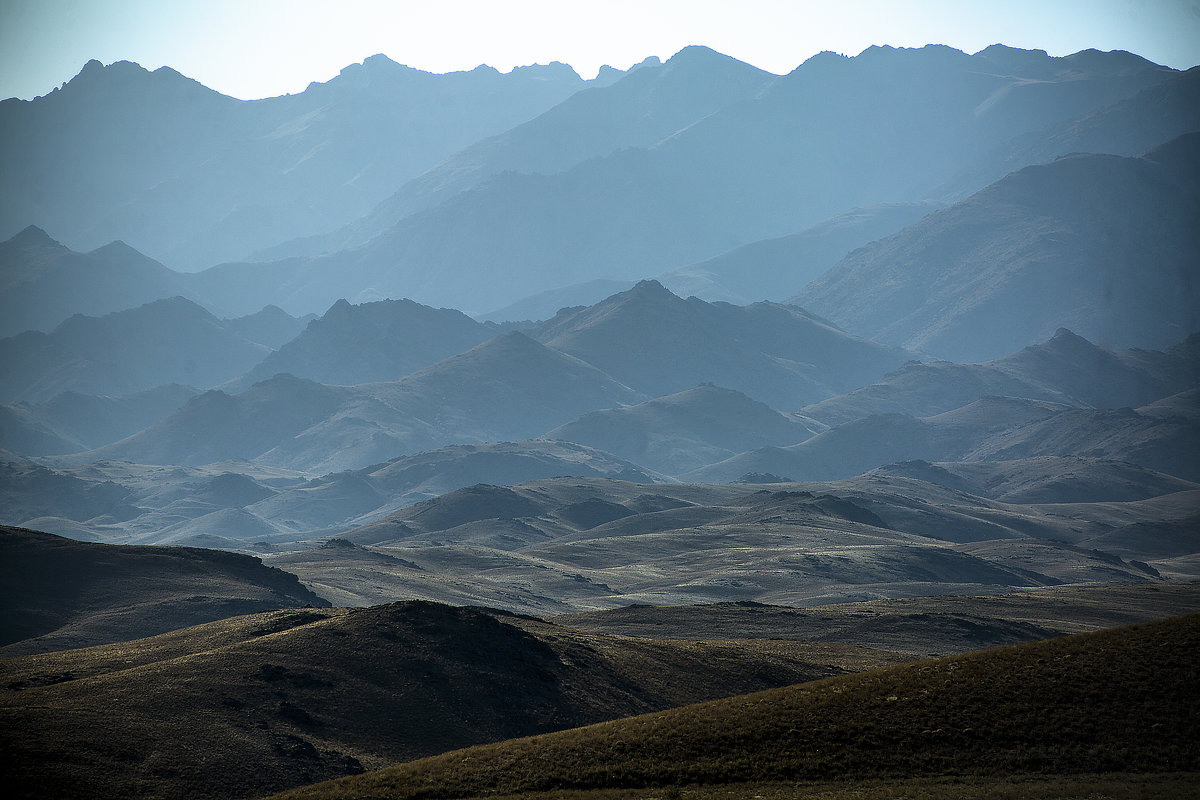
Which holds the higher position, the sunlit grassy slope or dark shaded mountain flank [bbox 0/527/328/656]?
dark shaded mountain flank [bbox 0/527/328/656]

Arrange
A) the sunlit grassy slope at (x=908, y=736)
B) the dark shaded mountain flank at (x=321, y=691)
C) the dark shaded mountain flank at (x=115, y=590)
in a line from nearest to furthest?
the sunlit grassy slope at (x=908, y=736)
the dark shaded mountain flank at (x=321, y=691)
the dark shaded mountain flank at (x=115, y=590)

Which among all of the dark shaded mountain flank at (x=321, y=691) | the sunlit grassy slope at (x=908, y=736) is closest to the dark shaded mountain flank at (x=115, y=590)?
the dark shaded mountain flank at (x=321, y=691)

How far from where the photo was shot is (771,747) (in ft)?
129

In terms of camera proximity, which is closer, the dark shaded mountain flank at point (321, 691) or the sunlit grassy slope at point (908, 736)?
the sunlit grassy slope at point (908, 736)

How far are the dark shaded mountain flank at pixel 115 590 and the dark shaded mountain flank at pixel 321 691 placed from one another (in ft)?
97.2

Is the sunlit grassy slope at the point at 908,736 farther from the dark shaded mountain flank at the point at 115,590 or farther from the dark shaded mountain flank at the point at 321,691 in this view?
the dark shaded mountain flank at the point at 115,590

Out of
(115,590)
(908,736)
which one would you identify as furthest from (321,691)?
(115,590)

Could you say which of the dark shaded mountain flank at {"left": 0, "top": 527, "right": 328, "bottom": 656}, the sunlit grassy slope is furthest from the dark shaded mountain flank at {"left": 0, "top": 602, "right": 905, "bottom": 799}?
the dark shaded mountain flank at {"left": 0, "top": 527, "right": 328, "bottom": 656}

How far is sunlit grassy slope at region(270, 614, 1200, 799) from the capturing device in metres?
36.8

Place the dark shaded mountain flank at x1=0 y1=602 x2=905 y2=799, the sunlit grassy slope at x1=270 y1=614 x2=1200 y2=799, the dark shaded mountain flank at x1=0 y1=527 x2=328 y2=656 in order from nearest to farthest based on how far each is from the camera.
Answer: the sunlit grassy slope at x1=270 y1=614 x2=1200 y2=799 < the dark shaded mountain flank at x1=0 y1=602 x2=905 y2=799 < the dark shaded mountain flank at x1=0 y1=527 x2=328 y2=656

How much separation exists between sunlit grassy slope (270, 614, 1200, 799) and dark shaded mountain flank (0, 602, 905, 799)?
7.74 meters

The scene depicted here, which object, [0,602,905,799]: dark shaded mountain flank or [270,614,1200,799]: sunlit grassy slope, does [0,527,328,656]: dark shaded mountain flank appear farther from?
[270,614,1200,799]: sunlit grassy slope

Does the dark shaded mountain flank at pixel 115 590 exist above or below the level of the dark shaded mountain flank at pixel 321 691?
above

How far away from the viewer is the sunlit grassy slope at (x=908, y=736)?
3684 cm
